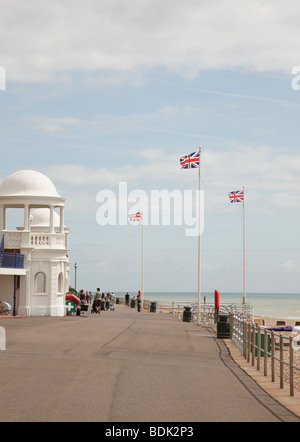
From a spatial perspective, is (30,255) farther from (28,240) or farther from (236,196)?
(236,196)

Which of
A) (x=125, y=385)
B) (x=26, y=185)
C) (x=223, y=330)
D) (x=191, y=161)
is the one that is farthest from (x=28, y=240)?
(x=125, y=385)

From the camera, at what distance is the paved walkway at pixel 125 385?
10.1m

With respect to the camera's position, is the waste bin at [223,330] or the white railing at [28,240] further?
the white railing at [28,240]

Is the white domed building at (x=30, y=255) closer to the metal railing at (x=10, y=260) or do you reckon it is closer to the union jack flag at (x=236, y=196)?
the metal railing at (x=10, y=260)

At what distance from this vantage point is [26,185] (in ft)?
144

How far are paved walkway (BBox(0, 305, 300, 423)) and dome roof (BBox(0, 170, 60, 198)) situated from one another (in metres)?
21.4

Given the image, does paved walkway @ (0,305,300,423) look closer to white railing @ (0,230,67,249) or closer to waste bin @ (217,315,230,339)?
waste bin @ (217,315,230,339)

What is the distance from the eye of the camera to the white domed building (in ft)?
136

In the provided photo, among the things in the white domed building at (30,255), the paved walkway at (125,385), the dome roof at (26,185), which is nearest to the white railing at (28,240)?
the white domed building at (30,255)

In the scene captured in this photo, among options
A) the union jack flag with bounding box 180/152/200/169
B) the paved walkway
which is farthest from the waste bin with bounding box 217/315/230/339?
the union jack flag with bounding box 180/152/200/169

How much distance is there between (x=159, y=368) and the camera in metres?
16.4

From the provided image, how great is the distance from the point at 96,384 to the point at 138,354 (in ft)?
22.3

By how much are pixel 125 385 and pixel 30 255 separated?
29736mm
